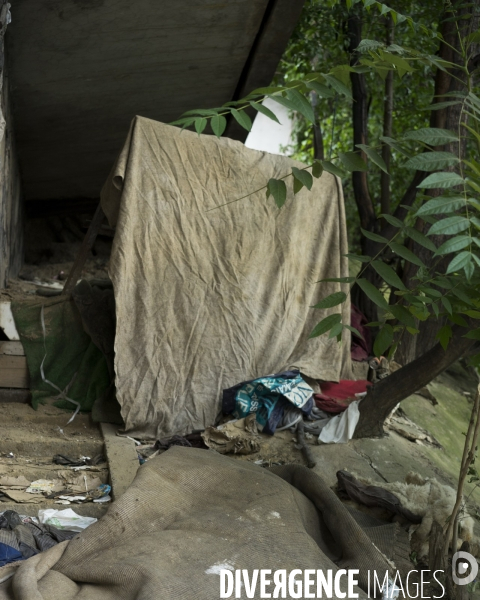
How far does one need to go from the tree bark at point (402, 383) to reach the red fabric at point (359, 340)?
40.3 inches

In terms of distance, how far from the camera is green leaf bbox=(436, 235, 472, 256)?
6.41 feet

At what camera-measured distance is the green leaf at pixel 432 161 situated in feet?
7.09

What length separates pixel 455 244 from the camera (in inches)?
79.7

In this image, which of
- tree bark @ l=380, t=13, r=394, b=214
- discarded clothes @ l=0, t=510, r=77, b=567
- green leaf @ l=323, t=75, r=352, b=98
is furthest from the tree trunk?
discarded clothes @ l=0, t=510, r=77, b=567

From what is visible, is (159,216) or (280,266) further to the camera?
(280,266)

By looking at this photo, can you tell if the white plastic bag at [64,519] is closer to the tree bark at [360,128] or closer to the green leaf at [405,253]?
the green leaf at [405,253]

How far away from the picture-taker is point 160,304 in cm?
450

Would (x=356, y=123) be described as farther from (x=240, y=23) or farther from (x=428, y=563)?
(x=428, y=563)

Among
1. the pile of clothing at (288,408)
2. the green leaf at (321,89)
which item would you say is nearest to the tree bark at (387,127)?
the pile of clothing at (288,408)

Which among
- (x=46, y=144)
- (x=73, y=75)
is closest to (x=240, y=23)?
(x=73, y=75)

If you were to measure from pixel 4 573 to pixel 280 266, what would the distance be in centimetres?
296

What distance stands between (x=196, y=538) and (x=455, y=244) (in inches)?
60.4

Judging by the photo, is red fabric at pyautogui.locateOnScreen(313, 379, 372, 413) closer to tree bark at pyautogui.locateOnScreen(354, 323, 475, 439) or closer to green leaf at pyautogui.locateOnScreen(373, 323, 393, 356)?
tree bark at pyautogui.locateOnScreen(354, 323, 475, 439)

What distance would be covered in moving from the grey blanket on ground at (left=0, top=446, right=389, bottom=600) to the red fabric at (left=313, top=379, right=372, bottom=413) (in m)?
1.38
